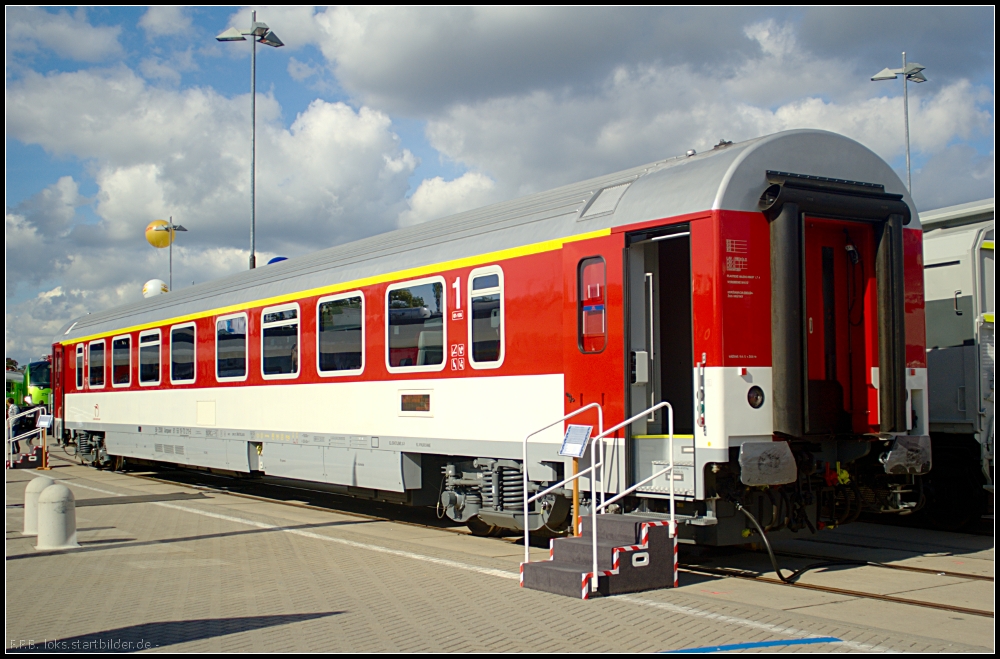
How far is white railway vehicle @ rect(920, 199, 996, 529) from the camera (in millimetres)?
11031

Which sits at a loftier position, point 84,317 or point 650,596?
point 84,317

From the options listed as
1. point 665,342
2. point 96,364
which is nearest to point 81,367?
point 96,364

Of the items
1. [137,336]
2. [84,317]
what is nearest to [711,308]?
[137,336]

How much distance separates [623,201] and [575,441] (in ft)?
→ 7.78

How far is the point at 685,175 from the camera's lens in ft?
28.1

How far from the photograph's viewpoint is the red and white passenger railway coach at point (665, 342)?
810cm

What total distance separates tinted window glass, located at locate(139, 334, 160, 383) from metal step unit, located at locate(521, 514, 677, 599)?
42.9 feet

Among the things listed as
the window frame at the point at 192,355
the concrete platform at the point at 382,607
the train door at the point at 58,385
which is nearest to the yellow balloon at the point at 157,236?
the train door at the point at 58,385

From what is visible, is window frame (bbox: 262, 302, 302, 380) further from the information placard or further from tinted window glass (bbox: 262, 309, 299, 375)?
the information placard

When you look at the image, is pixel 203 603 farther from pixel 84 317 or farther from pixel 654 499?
pixel 84 317

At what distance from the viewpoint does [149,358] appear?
1923 cm

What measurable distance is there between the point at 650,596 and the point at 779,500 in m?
1.74

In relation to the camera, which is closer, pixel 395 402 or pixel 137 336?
pixel 395 402

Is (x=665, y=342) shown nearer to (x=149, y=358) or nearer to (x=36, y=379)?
(x=149, y=358)
